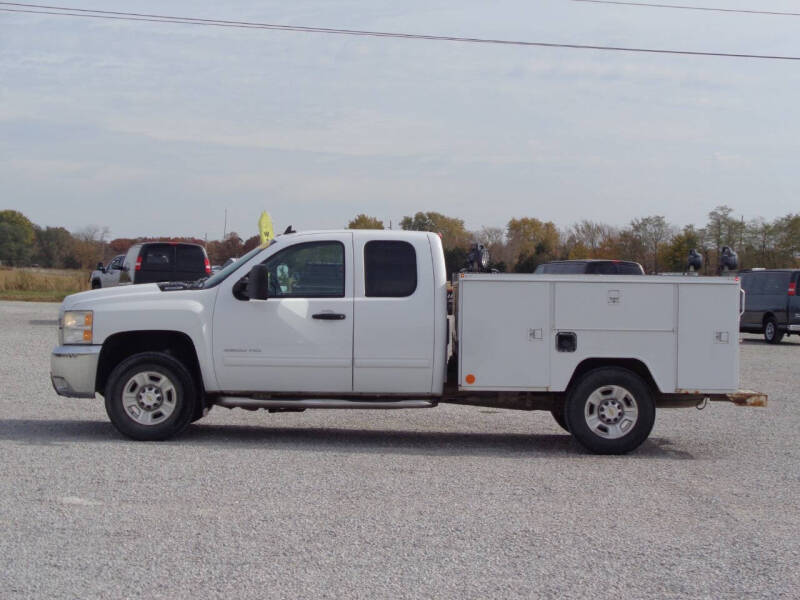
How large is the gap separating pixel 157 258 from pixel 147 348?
16273 mm

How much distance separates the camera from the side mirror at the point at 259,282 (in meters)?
9.52

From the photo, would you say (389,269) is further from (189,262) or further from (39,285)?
(39,285)

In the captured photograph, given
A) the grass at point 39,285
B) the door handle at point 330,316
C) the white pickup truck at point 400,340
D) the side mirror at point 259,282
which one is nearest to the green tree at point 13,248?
the grass at point 39,285

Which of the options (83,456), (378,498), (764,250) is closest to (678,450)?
(378,498)

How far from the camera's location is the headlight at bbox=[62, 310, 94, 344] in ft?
32.1

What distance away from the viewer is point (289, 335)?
381 inches

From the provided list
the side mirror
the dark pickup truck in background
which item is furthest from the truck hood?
the dark pickup truck in background

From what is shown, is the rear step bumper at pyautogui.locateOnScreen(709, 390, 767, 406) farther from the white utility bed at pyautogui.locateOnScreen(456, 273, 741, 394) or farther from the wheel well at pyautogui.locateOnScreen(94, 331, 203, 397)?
the wheel well at pyautogui.locateOnScreen(94, 331, 203, 397)

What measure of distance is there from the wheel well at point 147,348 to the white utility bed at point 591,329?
2756 mm

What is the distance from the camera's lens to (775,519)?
7.16 metres

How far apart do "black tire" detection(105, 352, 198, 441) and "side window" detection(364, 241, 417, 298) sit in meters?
2.07

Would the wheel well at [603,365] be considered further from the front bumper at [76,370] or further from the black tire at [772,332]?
the black tire at [772,332]

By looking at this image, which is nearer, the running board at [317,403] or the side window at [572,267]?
the running board at [317,403]

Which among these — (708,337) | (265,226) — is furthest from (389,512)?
(265,226)
